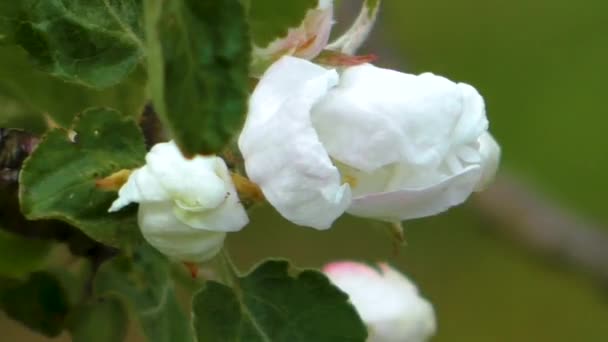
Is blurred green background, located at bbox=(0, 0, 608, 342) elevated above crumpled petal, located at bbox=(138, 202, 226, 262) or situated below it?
below

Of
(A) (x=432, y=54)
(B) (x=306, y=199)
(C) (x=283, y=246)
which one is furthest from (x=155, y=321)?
(A) (x=432, y=54)

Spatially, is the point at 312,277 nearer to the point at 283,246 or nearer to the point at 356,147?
the point at 356,147

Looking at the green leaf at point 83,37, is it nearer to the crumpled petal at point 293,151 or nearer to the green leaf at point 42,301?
the crumpled petal at point 293,151

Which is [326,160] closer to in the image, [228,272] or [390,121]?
[390,121]

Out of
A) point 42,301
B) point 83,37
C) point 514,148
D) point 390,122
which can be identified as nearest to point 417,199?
point 390,122

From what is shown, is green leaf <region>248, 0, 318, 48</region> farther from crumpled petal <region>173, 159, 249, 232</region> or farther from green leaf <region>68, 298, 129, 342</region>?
green leaf <region>68, 298, 129, 342</region>

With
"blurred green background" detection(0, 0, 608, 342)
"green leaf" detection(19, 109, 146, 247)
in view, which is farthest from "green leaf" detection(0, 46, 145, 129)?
"blurred green background" detection(0, 0, 608, 342)
